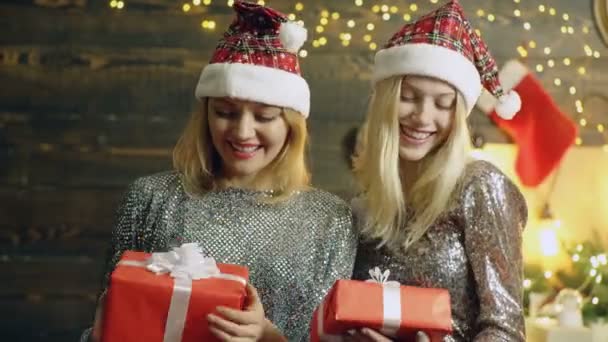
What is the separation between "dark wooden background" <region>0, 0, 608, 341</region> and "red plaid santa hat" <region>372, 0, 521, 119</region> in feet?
3.59

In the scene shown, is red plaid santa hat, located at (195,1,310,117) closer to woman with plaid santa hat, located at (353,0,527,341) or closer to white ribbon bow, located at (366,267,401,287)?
woman with plaid santa hat, located at (353,0,527,341)

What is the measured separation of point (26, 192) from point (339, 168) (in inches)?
40.1

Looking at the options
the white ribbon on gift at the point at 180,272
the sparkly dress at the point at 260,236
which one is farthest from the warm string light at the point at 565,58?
the white ribbon on gift at the point at 180,272

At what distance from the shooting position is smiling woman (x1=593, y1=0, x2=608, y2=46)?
285 cm

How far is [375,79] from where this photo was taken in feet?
5.85

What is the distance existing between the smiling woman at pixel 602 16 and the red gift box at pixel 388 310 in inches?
71.4

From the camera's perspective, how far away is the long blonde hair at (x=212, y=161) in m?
1.75

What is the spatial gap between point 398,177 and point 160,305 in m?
0.61

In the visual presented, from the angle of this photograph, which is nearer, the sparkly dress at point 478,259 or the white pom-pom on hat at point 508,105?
the sparkly dress at point 478,259

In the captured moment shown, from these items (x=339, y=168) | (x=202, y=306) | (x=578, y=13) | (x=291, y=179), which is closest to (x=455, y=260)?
(x=291, y=179)

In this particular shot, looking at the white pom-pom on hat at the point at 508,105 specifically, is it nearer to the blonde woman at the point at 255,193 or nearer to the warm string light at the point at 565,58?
the blonde woman at the point at 255,193

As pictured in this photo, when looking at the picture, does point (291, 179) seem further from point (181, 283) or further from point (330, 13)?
point (330, 13)

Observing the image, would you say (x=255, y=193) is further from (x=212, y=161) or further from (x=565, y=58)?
(x=565, y=58)

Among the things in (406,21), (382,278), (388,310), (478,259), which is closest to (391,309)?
(388,310)
